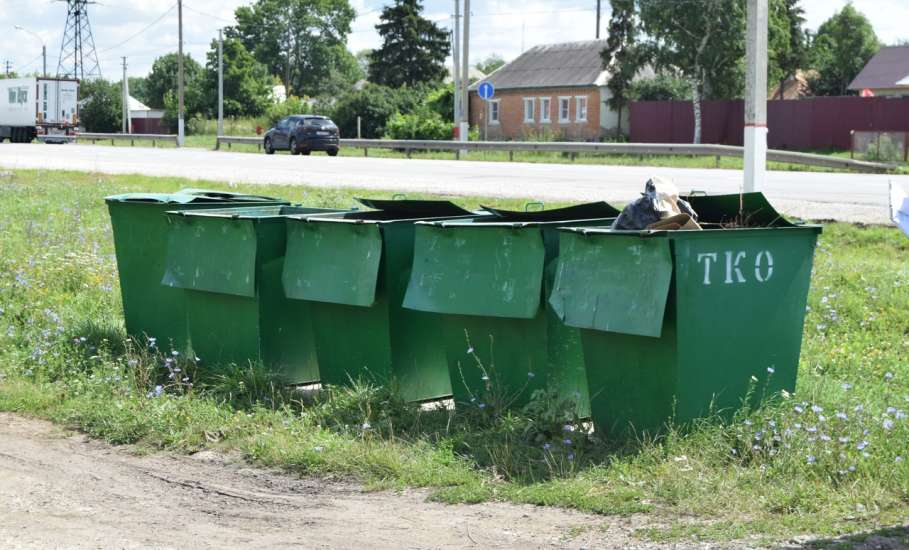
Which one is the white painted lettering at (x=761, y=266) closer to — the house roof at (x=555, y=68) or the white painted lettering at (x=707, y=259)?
the white painted lettering at (x=707, y=259)

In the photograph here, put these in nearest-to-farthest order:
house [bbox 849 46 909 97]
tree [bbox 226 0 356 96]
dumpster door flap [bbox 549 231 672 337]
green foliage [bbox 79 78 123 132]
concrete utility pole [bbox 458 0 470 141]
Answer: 1. dumpster door flap [bbox 549 231 672 337]
2. concrete utility pole [bbox 458 0 470 141]
3. house [bbox 849 46 909 97]
4. green foliage [bbox 79 78 123 132]
5. tree [bbox 226 0 356 96]

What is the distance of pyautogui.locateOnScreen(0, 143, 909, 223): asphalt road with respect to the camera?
1588cm

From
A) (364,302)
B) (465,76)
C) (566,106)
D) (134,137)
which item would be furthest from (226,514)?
(566,106)

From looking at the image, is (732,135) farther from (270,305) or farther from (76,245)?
(270,305)

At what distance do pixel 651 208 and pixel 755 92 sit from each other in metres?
4.56

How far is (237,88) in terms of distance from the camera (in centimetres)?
8075

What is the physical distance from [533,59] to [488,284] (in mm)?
60642

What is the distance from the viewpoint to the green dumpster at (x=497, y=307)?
20.7 feet

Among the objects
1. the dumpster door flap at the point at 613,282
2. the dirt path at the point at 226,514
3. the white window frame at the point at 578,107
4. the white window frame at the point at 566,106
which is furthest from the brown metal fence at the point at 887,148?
the dirt path at the point at 226,514

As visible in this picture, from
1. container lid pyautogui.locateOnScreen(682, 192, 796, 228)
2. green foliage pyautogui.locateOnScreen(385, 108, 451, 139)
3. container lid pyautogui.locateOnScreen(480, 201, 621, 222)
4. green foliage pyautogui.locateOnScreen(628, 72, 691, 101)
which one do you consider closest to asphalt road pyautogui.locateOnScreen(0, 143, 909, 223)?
container lid pyautogui.locateOnScreen(480, 201, 621, 222)

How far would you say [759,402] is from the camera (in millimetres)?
5969

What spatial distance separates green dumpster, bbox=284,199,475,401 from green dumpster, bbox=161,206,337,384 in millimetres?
217

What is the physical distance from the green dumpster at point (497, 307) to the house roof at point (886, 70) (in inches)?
2086

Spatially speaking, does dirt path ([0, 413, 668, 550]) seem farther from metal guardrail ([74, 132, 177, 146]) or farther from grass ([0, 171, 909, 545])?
metal guardrail ([74, 132, 177, 146])
